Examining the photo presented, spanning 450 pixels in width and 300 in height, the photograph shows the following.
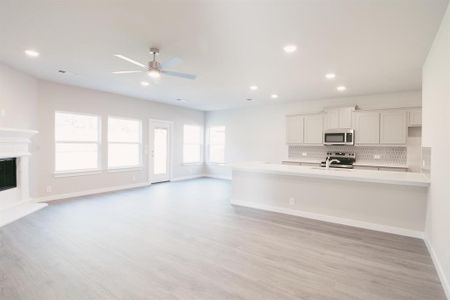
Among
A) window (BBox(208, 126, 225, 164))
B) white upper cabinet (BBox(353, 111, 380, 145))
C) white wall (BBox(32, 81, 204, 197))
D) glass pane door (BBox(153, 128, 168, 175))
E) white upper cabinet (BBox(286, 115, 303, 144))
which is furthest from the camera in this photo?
window (BBox(208, 126, 225, 164))

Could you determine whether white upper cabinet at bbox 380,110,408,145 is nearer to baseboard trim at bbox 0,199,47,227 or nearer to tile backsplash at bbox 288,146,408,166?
tile backsplash at bbox 288,146,408,166

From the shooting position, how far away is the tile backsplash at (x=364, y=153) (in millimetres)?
5930

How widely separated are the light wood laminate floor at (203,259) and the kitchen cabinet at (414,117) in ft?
10.5

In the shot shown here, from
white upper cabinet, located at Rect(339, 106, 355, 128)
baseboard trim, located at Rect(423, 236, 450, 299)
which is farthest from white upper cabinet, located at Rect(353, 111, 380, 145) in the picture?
baseboard trim, located at Rect(423, 236, 450, 299)

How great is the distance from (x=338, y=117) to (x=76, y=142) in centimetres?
669

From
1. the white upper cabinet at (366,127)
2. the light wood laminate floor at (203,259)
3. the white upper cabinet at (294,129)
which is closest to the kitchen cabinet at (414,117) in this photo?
the white upper cabinet at (366,127)

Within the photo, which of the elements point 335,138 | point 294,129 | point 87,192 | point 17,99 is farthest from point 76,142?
point 335,138

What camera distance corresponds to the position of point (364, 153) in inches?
251

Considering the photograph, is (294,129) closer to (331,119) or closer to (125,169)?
(331,119)

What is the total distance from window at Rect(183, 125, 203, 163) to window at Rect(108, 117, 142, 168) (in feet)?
6.41

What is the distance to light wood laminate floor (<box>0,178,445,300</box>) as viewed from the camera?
2201 mm

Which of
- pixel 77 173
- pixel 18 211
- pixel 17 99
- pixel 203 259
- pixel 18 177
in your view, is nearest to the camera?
pixel 203 259

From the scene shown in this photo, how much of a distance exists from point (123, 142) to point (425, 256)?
22.5 ft

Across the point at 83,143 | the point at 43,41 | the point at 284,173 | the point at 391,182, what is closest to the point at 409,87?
the point at 391,182
